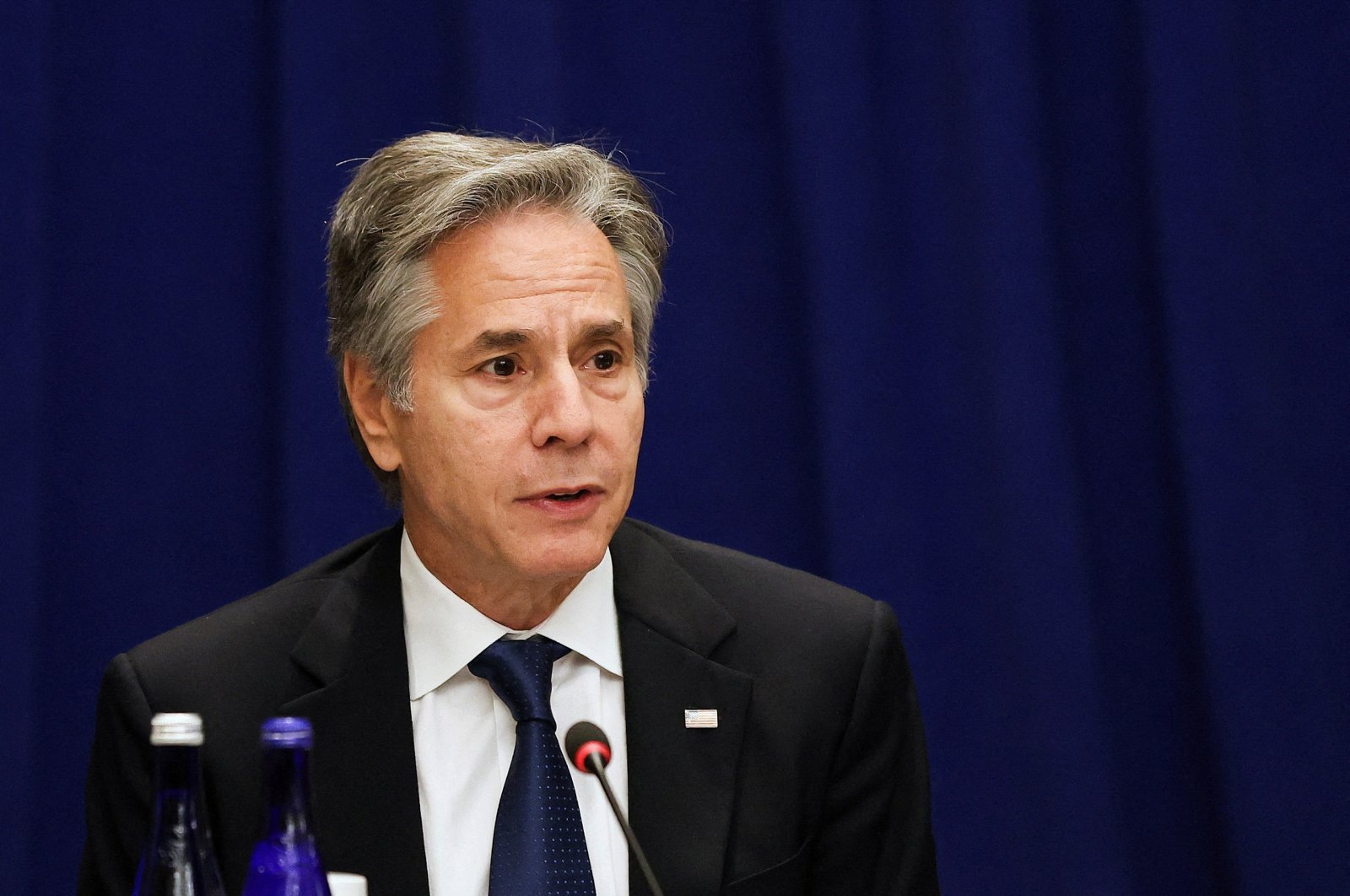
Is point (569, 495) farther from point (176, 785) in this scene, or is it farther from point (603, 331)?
point (176, 785)

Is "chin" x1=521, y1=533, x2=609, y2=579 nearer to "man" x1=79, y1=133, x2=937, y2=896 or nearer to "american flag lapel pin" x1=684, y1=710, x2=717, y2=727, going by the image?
"man" x1=79, y1=133, x2=937, y2=896

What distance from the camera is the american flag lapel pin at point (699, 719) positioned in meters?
1.63

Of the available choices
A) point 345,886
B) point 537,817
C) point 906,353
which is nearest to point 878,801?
point 537,817

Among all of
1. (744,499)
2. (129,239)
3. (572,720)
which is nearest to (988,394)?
(744,499)

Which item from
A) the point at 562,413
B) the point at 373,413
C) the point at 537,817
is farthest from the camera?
the point at 373,413

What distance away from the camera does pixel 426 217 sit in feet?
5.41

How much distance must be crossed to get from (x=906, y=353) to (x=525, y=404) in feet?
3.39

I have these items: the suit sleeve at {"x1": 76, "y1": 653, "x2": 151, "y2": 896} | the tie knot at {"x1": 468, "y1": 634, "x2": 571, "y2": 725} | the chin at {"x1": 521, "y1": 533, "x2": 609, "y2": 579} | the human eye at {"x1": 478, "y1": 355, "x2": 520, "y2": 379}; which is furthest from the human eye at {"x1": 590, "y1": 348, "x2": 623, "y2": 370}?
the suit sleeve at {"x1": 76, "y1": 653, "x2": 151, "y2": 896}

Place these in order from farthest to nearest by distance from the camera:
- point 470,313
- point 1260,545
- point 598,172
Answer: point 1260,545 → point 598,172 → point 470,313

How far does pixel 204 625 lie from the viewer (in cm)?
171

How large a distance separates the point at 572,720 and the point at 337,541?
0.84 m

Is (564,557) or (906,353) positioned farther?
(906,353)

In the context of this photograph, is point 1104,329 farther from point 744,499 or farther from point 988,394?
point 744,499

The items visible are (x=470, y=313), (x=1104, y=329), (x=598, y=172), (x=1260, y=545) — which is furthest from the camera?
(x=1104, y=329)
